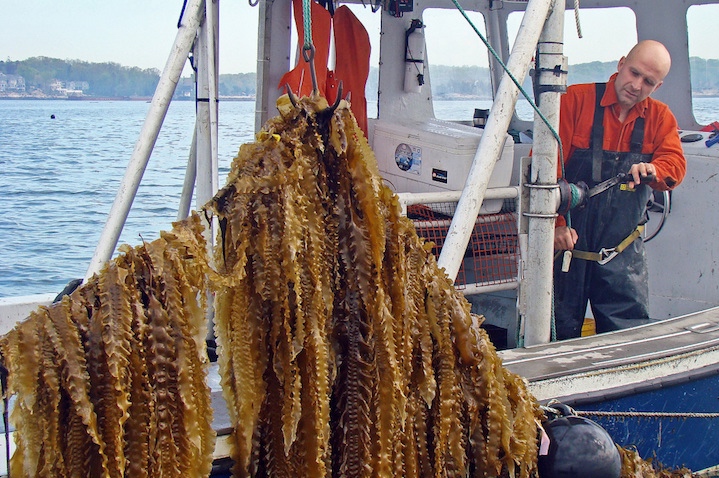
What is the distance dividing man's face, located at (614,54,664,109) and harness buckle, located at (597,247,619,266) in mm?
904

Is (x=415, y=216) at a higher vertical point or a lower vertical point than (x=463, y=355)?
higher

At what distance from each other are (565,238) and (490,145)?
113 centimetres

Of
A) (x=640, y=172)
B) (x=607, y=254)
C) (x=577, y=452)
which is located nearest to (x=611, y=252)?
(x=607, y=254)

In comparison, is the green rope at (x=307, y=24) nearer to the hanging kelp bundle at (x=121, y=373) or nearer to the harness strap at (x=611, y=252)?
the hanging kelp bundle at (x=121, y=373)

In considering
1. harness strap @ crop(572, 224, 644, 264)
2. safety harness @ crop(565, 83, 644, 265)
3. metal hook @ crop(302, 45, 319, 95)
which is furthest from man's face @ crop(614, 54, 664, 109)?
metal hook @ crop(302, 45, 319, 95)

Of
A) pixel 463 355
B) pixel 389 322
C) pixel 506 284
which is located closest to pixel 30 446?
pixel 389 322

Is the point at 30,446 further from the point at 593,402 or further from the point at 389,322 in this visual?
the point at 593,402

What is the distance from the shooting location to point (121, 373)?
80.9 inches

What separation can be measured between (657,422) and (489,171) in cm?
152

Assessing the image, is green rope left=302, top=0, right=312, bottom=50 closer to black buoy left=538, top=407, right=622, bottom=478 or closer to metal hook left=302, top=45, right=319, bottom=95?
metal hook left=302, top=45, right=319, bottom=95

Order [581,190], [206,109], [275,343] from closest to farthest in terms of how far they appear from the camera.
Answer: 1. [275,343]
2. [206,109]
3. [581,190]

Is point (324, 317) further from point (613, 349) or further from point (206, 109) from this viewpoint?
point (613, 349)

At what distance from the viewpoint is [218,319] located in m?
2.35

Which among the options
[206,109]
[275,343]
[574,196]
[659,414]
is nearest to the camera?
[275,343]
